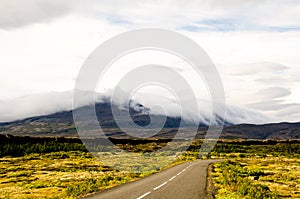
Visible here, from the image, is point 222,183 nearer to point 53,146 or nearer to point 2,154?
point 2,154

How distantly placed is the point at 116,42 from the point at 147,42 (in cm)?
1433

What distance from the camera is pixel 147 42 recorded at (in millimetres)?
70250

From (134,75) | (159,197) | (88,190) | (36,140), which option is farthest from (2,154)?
(159,197)

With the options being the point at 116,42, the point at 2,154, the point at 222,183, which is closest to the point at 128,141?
the point at 2,154

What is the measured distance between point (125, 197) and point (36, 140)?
456 ft

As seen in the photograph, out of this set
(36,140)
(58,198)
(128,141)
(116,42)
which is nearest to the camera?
(58,198)

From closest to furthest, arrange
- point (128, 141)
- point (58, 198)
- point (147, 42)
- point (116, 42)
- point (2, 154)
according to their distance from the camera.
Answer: point (58, 198)
point (116, 42)
point (147, 42)
point (2, 154)
point (128, 141)

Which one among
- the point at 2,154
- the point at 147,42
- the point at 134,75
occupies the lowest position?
the point at 2,154

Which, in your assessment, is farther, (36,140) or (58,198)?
(36,140)

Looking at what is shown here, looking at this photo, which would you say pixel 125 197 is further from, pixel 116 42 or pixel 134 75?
pixel 134 75

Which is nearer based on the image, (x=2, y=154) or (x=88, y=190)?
(x=88, y=190)

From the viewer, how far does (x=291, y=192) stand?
29609mm

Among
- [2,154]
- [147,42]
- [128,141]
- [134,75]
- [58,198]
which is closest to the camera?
[58,198]

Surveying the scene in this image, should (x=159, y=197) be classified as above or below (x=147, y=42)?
below
